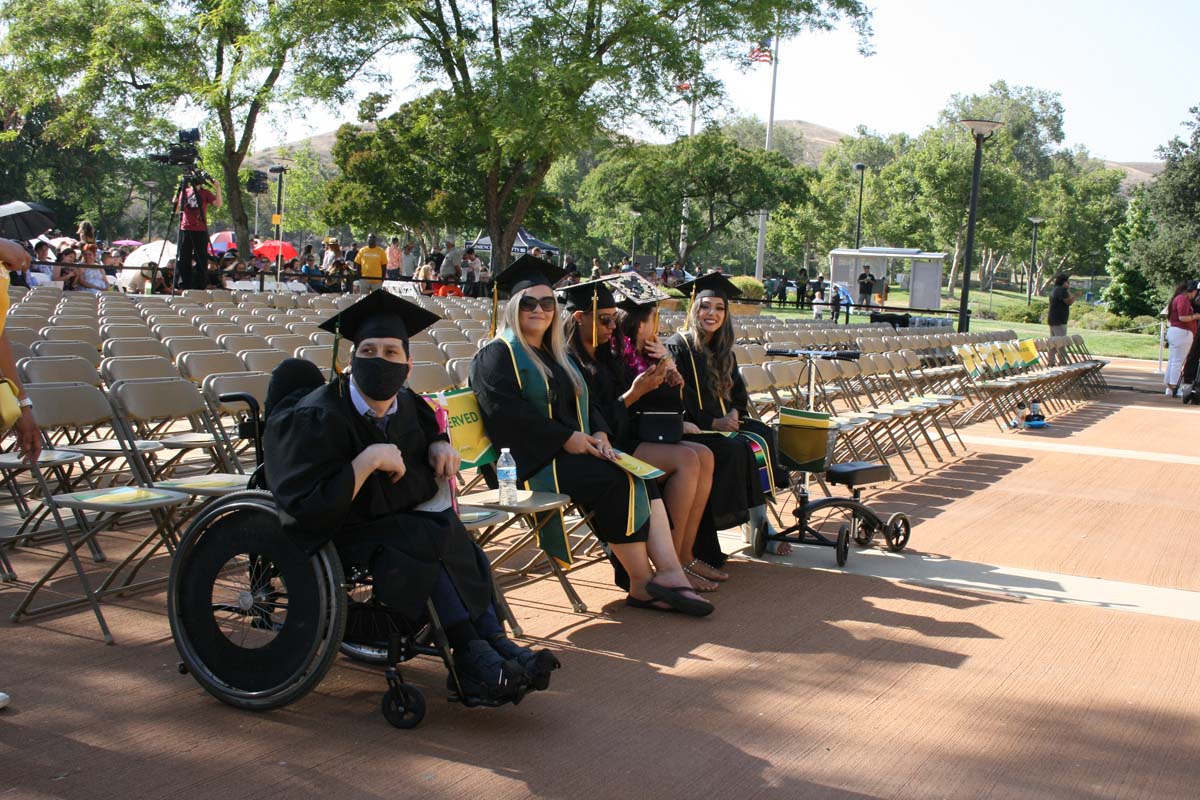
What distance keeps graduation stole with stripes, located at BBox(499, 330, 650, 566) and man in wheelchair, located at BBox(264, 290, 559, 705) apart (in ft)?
4.17

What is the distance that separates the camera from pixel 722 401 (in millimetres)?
6785

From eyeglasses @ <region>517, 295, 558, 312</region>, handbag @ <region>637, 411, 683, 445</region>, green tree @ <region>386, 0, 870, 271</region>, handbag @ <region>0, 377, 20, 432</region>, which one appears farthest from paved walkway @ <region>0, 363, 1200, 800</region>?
green tree @ <region>386, 0, 870, 271</region>

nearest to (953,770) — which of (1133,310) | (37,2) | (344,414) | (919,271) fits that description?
(344,414)

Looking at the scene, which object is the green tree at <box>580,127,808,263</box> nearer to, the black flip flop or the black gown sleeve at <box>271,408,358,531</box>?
the black flip flop

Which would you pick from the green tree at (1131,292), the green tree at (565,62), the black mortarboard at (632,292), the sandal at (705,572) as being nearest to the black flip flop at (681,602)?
the sandal at (705,572)

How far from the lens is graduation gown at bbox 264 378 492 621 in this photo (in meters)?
3.73

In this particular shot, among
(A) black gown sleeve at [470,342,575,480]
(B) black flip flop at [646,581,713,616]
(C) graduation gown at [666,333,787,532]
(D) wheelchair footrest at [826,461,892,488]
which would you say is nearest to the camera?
(B) black flip flop at [646,581,713,616]

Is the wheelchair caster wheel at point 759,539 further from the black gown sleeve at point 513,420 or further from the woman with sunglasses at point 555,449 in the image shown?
the black gown sleeve at point 513,420

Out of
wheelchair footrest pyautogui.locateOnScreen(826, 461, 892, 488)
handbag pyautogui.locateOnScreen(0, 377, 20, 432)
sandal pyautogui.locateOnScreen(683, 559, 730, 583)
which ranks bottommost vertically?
sandal pyautogui.locateOnScreen(683, 559, 730, 583)

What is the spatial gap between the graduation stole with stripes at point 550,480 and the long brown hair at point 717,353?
120cm

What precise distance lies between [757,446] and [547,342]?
1.57 metres

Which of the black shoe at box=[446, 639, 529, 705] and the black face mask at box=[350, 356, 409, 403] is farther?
the black face mask at box=[350, 356, 409, 403]

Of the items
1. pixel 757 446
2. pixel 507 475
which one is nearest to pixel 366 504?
pixel 507 475

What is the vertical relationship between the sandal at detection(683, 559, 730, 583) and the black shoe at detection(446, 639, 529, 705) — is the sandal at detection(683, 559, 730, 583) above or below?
below
